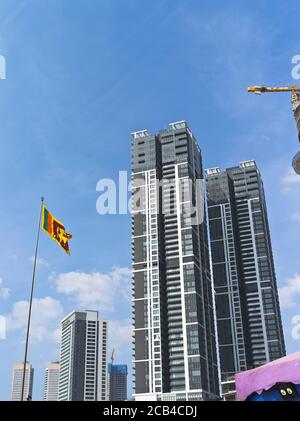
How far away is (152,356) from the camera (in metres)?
161

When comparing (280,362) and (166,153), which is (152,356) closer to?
(166,153)

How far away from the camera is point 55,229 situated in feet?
120

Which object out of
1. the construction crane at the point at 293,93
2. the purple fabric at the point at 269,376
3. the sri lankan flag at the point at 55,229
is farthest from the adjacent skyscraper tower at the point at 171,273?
Result: the purple fabric at the point at 269,376

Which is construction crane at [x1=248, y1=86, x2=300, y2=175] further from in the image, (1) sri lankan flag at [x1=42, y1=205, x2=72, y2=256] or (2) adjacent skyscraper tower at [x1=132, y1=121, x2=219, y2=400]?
(2) adjacent skyscraper tower at [x1=132, y1=121, x2=219, y2=400]

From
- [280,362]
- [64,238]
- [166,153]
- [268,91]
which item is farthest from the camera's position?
[166,153]

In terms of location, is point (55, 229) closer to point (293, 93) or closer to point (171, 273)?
point (293, 93)

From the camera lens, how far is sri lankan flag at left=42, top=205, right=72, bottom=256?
35.3 m

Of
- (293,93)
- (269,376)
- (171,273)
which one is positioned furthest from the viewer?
(171,273)

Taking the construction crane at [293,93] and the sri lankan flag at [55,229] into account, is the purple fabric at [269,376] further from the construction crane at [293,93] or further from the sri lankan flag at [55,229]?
the construction crane at [293,93]

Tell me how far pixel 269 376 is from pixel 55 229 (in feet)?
76.4

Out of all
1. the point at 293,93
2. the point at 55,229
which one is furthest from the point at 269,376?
the point at 293,93

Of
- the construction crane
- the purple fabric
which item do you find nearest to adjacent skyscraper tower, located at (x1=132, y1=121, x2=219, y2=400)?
the construction crane
